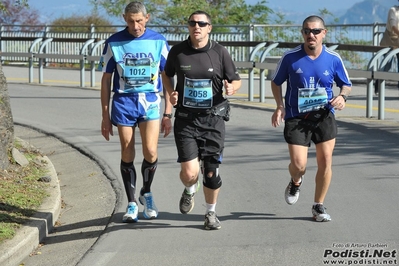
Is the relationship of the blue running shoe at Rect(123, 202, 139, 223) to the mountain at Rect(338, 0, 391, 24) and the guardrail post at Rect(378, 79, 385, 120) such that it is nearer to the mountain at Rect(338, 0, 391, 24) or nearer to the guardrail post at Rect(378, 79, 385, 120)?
the guardrail post at Rect(378, 79, 385, 120)

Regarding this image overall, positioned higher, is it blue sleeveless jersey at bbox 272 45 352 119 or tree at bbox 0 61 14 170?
blue sleeveless jersey at bbox 272 45 352 119

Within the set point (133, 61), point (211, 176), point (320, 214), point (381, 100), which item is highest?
point (133, 61)

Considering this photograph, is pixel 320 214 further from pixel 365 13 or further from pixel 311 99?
pixel 365 13

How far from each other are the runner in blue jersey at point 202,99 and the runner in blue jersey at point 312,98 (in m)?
0.52

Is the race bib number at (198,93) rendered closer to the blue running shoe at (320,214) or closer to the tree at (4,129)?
the blue running shoe at (320,214)

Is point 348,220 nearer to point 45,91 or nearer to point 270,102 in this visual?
point 270,102

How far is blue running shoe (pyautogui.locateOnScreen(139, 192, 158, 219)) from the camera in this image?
8.52m

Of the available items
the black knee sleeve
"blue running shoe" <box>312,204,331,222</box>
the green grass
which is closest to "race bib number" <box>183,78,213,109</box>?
the black knee sleeve

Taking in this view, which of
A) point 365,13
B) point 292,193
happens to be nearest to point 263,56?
point 292,193

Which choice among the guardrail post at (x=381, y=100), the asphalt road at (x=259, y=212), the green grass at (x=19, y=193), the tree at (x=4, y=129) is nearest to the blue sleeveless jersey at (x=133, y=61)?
the asphalt road at (x=259, y=212)

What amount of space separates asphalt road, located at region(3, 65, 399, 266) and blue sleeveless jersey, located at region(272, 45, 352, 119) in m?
1.13

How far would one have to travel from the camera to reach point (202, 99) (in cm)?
788

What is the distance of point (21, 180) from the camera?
32.9 ft

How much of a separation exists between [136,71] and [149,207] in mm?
1339
